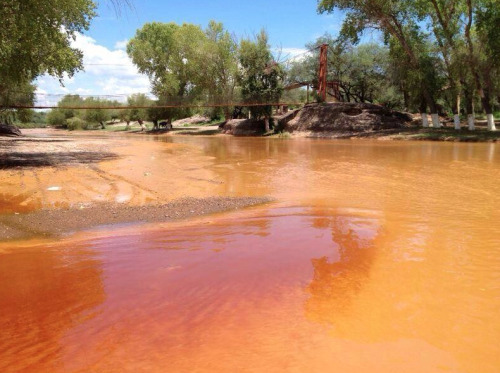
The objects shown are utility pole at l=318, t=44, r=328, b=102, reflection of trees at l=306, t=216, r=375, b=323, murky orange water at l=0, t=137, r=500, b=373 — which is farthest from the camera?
utility pole at l=318, t=44, r=328, b=102

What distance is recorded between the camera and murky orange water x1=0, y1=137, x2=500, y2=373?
2.56 meters

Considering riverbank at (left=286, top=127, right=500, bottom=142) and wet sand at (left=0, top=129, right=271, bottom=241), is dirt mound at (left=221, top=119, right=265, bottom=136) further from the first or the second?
wet sand at (left=0, top=129, right=271, bottom=241)

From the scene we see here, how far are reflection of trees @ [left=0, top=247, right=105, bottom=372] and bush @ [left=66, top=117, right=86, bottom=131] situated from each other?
73.1 metres

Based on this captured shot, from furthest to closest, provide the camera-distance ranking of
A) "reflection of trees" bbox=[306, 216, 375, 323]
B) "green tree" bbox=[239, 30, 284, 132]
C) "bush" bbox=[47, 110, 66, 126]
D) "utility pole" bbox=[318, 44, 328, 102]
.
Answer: "bush" bbox=[47, 110, 66, 126]
"green tree" bbox=[239, 30, 284, 132]
"utility pole" bbox=[318, 44, 328, 102]
"reflection of trees" bbox=[306, 216, 375, 323]

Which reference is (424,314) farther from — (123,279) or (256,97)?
(256,97)

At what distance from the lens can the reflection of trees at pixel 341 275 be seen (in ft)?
10.6

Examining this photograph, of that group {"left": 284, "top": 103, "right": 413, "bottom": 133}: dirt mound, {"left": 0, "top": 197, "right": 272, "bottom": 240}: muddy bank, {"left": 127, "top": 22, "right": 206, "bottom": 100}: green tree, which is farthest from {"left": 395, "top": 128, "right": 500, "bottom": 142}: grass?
{"left": 127, "top": 22, "right": 206, "bottom": 100}: green tree

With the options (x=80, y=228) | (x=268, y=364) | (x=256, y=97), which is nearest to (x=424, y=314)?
(x=268, y=364)

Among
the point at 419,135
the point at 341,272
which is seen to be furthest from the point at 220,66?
the point at 341,272

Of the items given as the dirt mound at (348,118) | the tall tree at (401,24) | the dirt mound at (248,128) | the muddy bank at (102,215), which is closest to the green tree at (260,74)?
the dirt mound at (248,128)

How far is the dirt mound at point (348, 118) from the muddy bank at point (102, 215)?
25498 millimetres

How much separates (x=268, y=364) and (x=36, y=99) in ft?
135

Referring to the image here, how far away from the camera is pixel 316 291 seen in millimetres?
3549

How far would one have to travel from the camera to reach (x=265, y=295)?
11.4 feet
